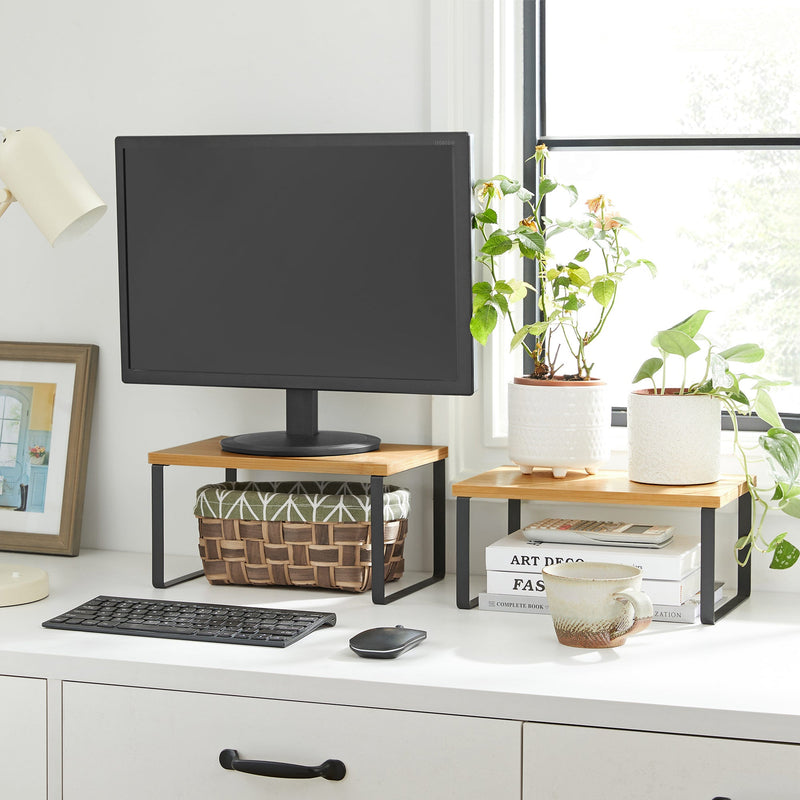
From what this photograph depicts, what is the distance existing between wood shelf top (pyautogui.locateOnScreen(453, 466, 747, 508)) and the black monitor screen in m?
0.16

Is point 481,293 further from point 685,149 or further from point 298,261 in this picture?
point 685,149

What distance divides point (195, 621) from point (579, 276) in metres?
0.80

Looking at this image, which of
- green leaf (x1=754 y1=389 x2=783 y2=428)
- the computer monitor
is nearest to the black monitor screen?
the computer monitor

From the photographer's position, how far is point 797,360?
1.93 metres

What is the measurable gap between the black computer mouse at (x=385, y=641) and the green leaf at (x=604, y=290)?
628 mm

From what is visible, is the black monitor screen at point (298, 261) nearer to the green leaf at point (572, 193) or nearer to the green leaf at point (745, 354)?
the green leaf at point (572, 193)

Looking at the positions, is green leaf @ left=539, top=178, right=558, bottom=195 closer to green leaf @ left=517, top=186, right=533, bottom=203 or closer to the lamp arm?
green leaf @ left=517, top=186, right=533, bottom=203

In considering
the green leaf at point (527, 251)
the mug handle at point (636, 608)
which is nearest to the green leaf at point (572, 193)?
the green leaf at point (527, 251)

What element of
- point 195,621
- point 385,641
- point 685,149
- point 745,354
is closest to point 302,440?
point 195,621

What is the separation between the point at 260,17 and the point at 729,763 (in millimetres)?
1507

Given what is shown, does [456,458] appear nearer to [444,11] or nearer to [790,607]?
[790,607]

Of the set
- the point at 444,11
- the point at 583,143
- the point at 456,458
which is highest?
the point at 444,11

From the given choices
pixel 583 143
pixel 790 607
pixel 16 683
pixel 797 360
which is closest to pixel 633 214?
pixel 583 143

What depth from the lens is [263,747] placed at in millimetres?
1433
